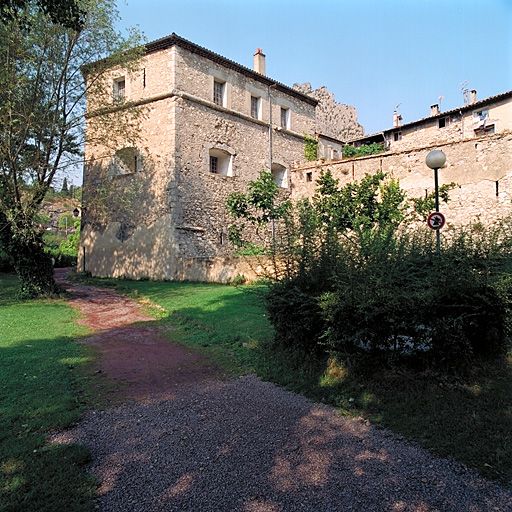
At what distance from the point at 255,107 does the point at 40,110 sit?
482 inches

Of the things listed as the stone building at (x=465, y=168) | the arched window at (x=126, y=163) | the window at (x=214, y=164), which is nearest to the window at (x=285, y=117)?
the stone building at (x=465, y=168)

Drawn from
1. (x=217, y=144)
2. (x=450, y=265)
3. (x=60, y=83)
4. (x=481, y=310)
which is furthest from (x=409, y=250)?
(x=217, y=144)

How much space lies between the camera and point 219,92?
1964 centimetres

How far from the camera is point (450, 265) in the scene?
14.4 feet

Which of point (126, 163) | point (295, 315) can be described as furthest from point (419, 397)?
point (126, 163)

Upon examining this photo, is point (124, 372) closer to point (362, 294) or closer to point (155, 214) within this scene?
point (362, 294)

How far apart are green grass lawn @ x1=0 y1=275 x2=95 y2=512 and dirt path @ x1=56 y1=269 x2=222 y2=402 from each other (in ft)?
1.32

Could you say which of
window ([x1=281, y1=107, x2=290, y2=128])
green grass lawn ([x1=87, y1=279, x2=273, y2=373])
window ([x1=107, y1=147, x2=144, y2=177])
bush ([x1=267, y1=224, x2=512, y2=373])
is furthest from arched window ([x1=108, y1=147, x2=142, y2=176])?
bush ([x1=267, y1=224, x2=512, y2=373])

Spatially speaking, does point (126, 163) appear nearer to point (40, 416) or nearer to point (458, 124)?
point (40, 416)

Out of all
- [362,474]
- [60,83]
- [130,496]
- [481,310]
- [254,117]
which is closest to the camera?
[130,496]

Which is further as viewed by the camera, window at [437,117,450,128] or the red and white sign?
window at [437,117,450,128]

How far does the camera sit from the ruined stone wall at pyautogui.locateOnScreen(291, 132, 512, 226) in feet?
55.2

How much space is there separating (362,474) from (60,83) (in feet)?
41.5

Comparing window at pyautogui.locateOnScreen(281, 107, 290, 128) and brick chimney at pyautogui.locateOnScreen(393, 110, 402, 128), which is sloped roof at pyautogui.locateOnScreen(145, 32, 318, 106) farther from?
brick chimney at pyautogui.locateOnScreen(393, 110, 402, 128)
